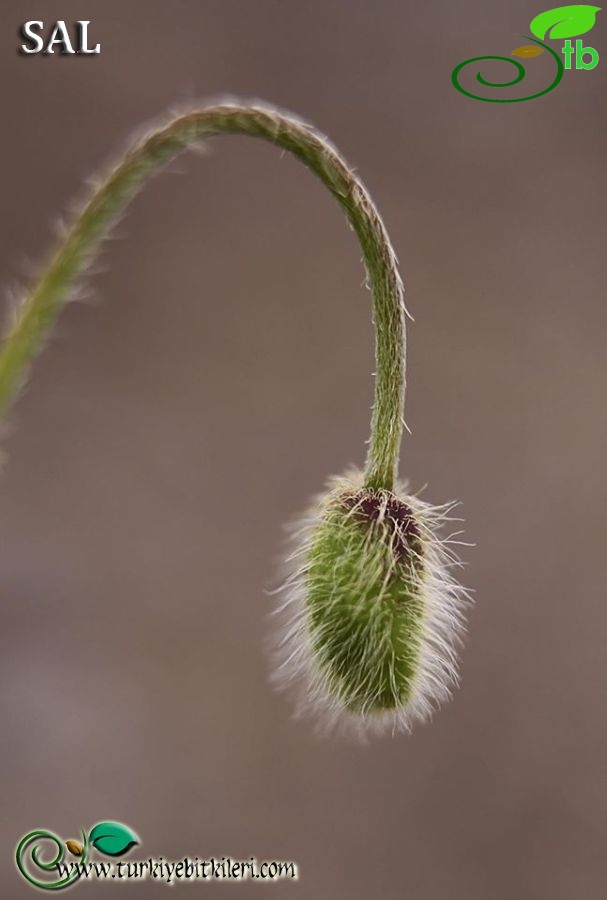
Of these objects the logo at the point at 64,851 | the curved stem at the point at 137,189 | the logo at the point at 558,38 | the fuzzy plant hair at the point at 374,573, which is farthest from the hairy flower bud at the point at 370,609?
the logo at the point at 558,38

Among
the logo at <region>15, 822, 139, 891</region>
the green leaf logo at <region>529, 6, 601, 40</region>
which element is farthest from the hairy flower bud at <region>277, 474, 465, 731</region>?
the green leaf logo at <region>529, 6, 601, 40</region>

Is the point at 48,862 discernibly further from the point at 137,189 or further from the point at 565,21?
the point at 565,21

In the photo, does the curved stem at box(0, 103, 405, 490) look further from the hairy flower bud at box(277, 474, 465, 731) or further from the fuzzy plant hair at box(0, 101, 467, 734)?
the hairy flower bud at box(277, 474, 465, 731)

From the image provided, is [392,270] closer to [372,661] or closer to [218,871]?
[372,661]

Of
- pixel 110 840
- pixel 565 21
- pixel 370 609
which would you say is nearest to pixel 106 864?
pixel 110 840

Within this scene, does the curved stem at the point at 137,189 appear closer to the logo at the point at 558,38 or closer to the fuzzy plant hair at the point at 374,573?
the fuzzy plant hair at the point at 374,573

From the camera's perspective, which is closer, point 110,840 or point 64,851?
point 64,851
